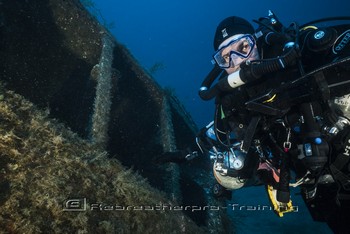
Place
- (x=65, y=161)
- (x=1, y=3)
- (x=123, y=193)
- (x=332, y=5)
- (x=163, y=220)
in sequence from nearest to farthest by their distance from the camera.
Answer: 1. (x=65, y=161)
2. (x=123, y=193)
3. (x=163, y=220)
4. (x=1, y=3)
5. (x=332, y=5)

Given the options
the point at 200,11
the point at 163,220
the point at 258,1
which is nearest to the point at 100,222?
→ the point at 163,220

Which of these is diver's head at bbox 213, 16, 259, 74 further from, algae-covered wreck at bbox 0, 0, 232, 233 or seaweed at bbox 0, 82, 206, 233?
seaweed at bbox 0, 82, 206, 233

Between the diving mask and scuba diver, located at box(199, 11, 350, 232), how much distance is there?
187 millimetres

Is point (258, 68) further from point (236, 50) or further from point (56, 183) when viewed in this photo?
point (56, 183)

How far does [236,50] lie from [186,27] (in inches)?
5014

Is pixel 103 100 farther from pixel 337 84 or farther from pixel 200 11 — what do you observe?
pixel 200 11

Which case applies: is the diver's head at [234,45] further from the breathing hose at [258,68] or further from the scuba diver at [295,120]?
the breathing hose at [258,68]

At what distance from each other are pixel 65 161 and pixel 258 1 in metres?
108

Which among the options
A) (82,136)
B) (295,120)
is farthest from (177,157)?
(295,120)

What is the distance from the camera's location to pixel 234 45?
370 centimetres

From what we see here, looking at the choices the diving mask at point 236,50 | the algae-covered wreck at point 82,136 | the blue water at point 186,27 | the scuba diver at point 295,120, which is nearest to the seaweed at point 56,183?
the algae-covered wreck at point 82,136

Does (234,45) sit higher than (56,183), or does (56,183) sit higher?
(234,45)

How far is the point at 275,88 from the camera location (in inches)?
109

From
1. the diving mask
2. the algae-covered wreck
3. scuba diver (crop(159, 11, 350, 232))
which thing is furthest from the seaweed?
the diving mask
